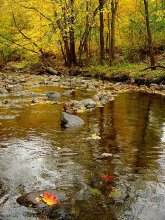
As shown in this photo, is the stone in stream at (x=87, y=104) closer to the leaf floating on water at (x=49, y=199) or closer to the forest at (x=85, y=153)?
the forest at (x=85, y=153)

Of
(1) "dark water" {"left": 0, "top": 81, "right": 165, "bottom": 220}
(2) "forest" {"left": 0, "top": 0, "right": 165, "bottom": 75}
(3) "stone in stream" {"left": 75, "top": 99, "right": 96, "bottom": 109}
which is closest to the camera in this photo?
(1) "dark water" {"left": 0, "top": 81, "right": 165, "bottom": 220}

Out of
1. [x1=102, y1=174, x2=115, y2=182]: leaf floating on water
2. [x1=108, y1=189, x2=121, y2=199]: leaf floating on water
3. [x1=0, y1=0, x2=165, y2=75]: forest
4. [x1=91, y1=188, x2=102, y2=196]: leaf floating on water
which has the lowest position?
[x1=108, y1=189, x2=121, y2=199]: leaf floating on water

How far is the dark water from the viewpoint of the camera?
152 inches

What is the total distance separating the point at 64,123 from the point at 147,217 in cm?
429

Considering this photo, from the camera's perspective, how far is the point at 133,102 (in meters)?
11.3

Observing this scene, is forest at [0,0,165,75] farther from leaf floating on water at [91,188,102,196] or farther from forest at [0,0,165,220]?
leaf floating on water at [91,188,102,196]

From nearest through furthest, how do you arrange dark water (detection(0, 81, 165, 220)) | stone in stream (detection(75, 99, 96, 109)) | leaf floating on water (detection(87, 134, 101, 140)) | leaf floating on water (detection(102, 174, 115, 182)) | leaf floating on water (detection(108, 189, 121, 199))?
dark water (detection(0, 81, 165, 220)) → leaf floating on water (detection(108, 189, 121, 199)) → leaf floating on water (detection(102, 174, 115, 182)) → leaf floating on water (detection(87, 134, 101, 140)) → stone in stream (detection(75, 99, 96, 109))

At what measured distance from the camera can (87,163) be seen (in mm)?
5273

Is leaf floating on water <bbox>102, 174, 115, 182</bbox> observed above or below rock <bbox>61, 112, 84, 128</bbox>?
below

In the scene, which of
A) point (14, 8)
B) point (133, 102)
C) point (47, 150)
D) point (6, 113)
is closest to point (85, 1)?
point (14, 8)

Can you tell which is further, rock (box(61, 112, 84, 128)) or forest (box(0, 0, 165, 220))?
rock (box(61, 112, 84, 128))

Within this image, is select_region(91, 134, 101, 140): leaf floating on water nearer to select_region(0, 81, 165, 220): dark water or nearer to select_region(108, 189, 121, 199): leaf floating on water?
select_region(0, 81, 165, 220): dark water

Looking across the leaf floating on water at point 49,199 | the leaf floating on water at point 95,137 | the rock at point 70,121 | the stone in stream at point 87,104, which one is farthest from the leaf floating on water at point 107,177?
the stone in stream at point 87,104

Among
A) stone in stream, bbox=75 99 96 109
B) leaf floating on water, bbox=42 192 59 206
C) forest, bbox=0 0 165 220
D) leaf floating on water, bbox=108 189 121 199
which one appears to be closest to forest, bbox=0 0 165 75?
forest, bbox=0 0 165 220
